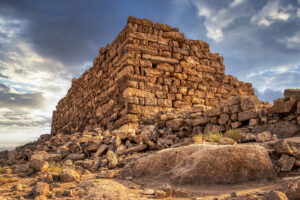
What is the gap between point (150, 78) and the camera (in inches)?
301

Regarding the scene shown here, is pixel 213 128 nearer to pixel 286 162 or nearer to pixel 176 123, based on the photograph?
pixel 176 123

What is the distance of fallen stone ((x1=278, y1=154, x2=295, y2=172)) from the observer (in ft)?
8.46

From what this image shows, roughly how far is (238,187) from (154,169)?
122 cm

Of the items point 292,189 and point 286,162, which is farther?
point 286,162

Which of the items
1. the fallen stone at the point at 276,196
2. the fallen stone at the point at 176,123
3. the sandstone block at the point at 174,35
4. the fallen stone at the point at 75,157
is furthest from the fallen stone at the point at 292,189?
the sandstone block at the point at 174,35

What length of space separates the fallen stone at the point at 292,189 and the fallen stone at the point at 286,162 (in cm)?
80

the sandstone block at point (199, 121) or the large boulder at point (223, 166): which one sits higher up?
the sandstone block at point (199, 121)

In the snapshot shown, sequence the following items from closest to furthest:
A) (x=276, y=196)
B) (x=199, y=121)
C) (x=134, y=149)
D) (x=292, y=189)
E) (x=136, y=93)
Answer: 1. (x=276, y=196)
2. (x=292, y=189)
3. (x=134, y=149)
4. (x=199, y=121)
5. (x=136, y=93)

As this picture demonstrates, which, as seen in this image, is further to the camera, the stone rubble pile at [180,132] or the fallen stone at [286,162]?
the stone rubble pile at [180,132]

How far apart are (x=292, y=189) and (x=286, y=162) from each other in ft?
3.03

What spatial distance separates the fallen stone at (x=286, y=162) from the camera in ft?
8.46

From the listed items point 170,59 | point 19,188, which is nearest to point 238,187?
point 19,188

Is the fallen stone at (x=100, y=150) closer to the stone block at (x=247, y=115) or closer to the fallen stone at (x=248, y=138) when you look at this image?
the fallen stone at (x=248, y=138)

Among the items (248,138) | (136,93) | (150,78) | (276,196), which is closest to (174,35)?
(150,78)
